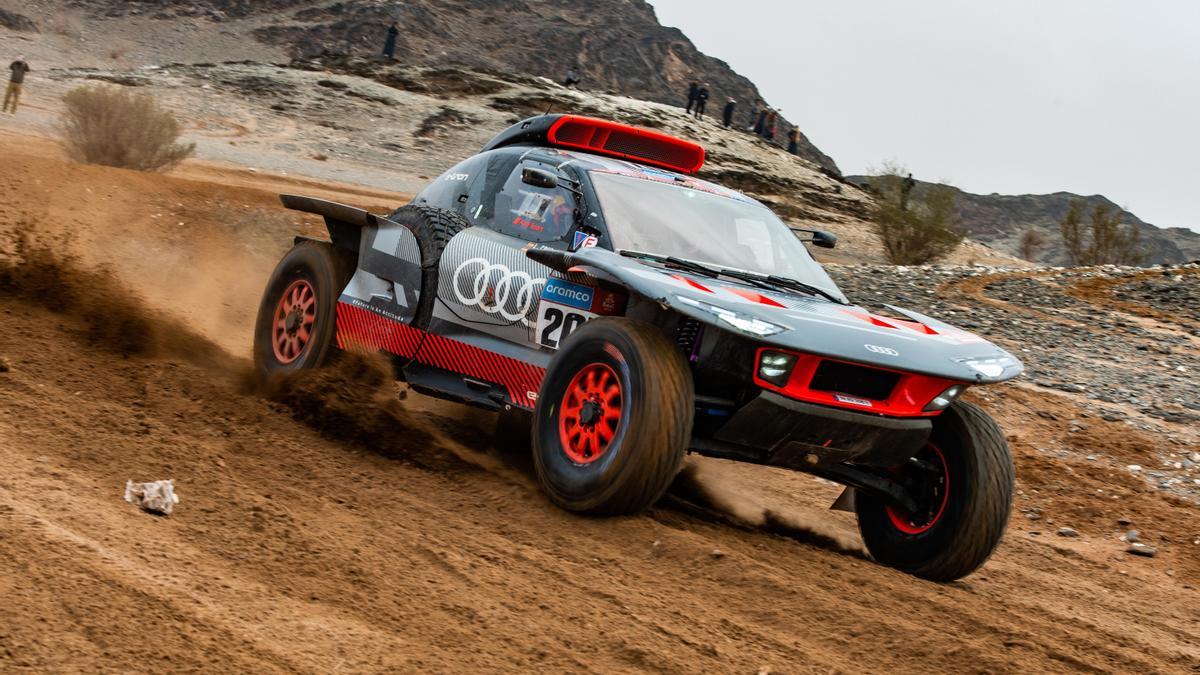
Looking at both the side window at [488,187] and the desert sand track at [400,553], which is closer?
the desert sand track at [400,553]

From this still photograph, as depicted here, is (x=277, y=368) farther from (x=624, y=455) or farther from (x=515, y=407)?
(x=624, y=455)

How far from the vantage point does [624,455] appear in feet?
16.8

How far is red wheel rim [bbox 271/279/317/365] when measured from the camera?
7496 millimetres

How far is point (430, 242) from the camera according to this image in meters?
6.84

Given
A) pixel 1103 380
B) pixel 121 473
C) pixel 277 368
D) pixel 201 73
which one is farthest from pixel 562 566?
pixel 201 73

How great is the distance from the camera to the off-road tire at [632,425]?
199 inches

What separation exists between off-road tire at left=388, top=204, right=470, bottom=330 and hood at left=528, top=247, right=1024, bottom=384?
95 centimetres

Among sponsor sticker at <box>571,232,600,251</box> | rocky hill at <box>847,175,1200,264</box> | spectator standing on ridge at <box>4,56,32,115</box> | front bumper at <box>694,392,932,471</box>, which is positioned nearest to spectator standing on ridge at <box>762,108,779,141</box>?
spectator standing on ridge at <box>4,56,32,115</box>

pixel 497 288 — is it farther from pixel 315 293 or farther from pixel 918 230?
pixel 918 230

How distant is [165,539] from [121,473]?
89 cm

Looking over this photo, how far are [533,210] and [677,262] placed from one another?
3.18 feet

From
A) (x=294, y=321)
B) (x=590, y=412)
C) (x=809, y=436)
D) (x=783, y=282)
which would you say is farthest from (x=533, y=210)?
(x=809, y=436)

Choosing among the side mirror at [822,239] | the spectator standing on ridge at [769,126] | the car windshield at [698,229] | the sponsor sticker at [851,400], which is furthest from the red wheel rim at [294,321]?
the spectator standing on ridge at [769,126]

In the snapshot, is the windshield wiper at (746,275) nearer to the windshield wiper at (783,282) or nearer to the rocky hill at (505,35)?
the windshield wiper at (783,282)
